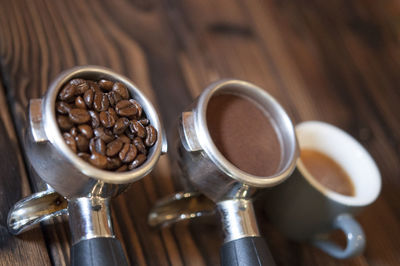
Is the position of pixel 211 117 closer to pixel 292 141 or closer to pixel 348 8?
pixel 292 141

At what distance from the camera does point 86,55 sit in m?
0.69

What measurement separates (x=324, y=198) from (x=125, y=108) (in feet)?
0.97

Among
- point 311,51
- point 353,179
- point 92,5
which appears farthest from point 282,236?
point 92,5

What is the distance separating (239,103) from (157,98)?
0.53 feet

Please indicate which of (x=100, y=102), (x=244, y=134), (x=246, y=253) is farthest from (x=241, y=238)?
(x=100, y=102)

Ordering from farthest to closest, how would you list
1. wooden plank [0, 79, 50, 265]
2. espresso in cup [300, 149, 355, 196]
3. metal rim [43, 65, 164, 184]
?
1. espresso in cup [300, 149, 355, 196]
2. wooden plank [0, 79, 50, 265]
3. metal rim [43, 65, 164, 184]

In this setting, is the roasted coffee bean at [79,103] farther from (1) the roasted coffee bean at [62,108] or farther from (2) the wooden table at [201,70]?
(2) the wooden table at [201,70]

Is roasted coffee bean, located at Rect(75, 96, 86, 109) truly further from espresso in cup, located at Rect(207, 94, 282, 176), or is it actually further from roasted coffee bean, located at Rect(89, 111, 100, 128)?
espresso in cup, located at Rect(207, 94, 282, 176)

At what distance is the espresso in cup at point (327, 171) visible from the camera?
2.21 feet

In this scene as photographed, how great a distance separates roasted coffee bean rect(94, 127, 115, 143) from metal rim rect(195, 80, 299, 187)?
10cm

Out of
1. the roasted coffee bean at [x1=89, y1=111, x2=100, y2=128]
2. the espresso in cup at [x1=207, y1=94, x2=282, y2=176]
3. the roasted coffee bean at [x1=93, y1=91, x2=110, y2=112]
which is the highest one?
the roasted coffee bean at [x1=93, y1=91, x2=110, y2=112]

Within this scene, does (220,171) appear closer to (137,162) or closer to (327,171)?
(137,162)

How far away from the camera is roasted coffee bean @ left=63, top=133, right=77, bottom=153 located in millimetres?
437

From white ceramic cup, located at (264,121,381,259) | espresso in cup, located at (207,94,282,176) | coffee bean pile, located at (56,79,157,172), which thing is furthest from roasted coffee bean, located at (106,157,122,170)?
white ceramic cup, located at (264,121,381,259)
